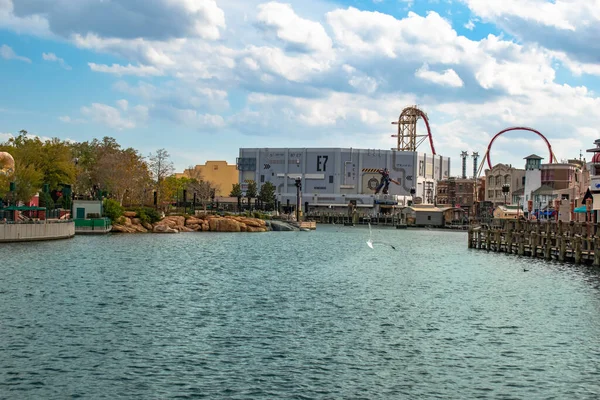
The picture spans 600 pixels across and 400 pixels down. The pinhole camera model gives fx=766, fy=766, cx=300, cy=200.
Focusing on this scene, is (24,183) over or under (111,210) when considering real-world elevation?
over

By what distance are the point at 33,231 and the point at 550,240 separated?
168ft

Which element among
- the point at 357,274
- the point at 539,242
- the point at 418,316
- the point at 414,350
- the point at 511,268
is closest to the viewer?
the point at 414,350

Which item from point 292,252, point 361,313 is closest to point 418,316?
point 361,313

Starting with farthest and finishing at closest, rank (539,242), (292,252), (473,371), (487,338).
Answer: (292,252)
(539,242)
(487,338)
(473,371)

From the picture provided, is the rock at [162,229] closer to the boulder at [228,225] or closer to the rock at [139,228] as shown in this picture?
the rock at [139,228]

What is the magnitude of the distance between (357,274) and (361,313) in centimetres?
2098

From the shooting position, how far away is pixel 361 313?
37.5 m

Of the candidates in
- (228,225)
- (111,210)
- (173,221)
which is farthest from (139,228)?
(228,225)

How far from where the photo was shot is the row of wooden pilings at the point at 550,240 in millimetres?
64000

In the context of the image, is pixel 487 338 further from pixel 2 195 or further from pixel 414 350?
pixel 2 195

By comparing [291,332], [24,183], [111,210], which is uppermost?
[24,183]

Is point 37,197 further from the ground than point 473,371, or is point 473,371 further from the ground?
point 37,197

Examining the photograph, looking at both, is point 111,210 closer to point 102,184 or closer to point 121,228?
point 121,228

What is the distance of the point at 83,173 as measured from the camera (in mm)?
134375
